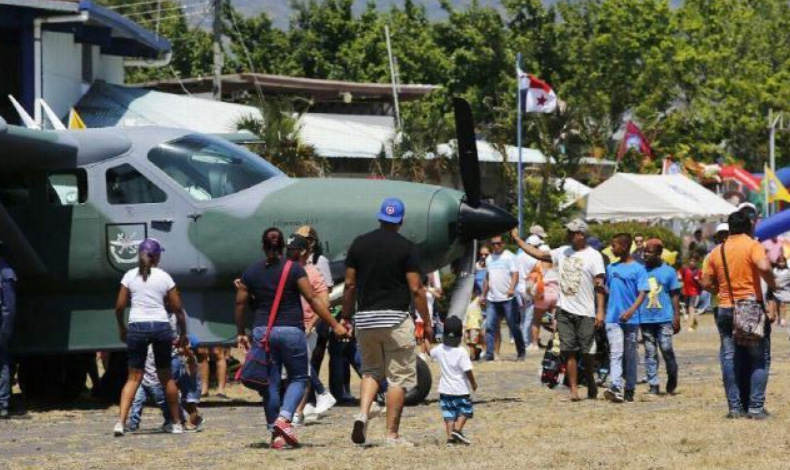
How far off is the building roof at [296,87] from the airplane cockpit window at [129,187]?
2804 centimetres

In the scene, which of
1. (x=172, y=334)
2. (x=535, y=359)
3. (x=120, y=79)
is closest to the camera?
(x=172, y=334)

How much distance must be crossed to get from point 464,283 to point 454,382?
13.6ft

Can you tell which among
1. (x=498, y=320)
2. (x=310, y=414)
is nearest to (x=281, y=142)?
(x=498, y=320)

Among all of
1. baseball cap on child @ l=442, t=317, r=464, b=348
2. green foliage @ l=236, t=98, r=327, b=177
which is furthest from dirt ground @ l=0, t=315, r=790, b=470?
green foliage @ l=236, t=98, r=327, b=177

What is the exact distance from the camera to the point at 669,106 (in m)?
66.0

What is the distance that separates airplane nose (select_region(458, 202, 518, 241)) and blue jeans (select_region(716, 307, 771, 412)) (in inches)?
102

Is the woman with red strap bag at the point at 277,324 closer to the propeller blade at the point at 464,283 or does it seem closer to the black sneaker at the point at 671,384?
the propeller blade at the point at 464,283

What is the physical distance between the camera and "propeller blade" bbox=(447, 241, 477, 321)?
16.9 m

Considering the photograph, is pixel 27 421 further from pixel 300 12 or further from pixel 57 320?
pixel 300 12

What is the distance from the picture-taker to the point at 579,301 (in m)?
17.4

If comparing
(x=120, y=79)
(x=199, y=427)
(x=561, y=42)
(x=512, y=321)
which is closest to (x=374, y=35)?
(x=561, y=42)

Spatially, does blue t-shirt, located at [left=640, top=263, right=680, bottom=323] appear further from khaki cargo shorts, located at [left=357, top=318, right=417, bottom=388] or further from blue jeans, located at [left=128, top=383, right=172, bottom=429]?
blue jeans, located at [left=128, top=383, right=172, bottom=429]

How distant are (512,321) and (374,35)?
38644 mm

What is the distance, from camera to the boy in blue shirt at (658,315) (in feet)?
59.4
